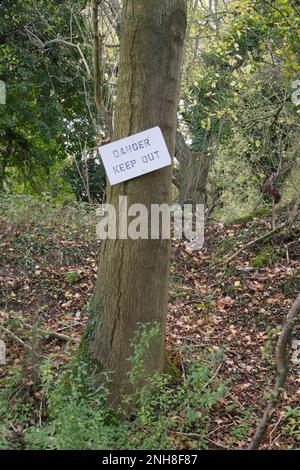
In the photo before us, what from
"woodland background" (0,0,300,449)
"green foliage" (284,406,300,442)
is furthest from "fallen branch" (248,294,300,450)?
"green foliage" (284,406,300,442)

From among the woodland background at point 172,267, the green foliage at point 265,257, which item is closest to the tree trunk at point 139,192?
the woodland background at point 172,267

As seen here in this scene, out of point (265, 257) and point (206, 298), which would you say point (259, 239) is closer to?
point (265, 257)

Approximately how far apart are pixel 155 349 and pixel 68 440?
0.92 meters

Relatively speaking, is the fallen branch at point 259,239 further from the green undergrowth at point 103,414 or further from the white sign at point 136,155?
the white sign at point 136,155

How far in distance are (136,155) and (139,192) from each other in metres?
0.23

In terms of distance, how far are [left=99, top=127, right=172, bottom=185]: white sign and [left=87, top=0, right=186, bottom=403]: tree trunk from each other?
5 centimetres

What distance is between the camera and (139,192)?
10.6ft

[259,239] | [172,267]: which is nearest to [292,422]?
[172,267]

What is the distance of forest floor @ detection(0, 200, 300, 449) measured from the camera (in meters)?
3.66

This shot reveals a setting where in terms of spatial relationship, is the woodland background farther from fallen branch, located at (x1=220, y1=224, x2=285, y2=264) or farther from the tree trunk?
the tree trunk

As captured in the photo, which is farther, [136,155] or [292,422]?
[292,422]

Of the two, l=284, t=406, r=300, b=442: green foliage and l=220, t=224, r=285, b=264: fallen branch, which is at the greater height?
l=220, t=224, r=285, b=264: fallen branch

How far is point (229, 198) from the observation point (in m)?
12.9

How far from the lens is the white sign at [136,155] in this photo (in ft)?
10.5
